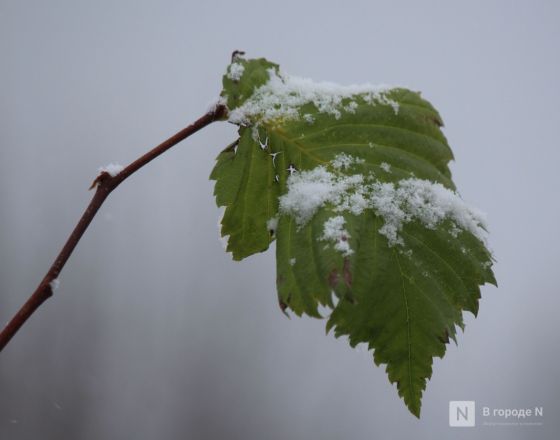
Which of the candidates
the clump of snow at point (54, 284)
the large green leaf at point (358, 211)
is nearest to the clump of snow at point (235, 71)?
the large green leaf at point (358, 211)

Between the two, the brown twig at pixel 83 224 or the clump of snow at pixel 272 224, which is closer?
the brown twig at pixel 83 224

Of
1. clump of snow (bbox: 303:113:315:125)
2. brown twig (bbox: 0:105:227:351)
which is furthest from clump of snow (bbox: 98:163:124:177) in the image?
clump of snow (bbox: 303:113:315:125)

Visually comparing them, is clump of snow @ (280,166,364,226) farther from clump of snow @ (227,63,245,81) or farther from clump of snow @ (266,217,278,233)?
clump of snow @ (227,63,245,81)

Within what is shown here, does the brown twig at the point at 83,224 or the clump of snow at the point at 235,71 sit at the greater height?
the clump of snow at the point at 235,71

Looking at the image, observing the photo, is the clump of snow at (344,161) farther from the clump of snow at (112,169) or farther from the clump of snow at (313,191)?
the clump of snow at (112,169)

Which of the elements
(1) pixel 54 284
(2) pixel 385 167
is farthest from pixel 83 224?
(2) pixel 385 167

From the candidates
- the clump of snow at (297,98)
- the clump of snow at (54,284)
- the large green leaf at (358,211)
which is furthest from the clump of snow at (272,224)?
the clump of snow at (54,284)

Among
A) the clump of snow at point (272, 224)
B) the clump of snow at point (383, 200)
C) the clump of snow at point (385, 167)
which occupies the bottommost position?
the clump of snow at point (272, 224)
